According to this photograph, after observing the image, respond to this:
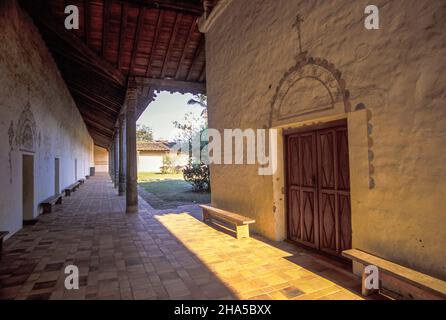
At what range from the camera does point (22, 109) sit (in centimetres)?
612

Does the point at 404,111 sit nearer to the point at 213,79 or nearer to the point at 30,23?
the point at 213,79

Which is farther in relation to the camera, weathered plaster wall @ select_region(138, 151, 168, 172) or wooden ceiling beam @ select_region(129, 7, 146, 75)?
weathered plaster wall @ select_region(138, 151, 168, 172)

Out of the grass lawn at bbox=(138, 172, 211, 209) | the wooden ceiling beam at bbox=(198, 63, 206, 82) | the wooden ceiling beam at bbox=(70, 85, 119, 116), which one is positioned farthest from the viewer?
the wooden ceiling beam at bbox=(70, 85, 119, 116)

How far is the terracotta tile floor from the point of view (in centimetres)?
293

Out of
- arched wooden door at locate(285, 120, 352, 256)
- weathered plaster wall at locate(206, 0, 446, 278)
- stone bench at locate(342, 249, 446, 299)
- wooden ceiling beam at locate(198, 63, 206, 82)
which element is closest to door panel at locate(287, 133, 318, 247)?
arched wooden door at locate(285, 120, 352, 256)

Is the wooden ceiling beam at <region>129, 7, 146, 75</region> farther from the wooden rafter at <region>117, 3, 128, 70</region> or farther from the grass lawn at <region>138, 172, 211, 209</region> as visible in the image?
the grass lawn at <region>138, 172, 211, 209</region>

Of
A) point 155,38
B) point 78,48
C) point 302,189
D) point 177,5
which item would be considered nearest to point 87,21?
point 78,48

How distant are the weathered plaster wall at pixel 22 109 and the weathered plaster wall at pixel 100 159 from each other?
27860 millimetres

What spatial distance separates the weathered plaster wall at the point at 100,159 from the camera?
35.7 m

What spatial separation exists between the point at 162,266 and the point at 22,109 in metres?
5.12

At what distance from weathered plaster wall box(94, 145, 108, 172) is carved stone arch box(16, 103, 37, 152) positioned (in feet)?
101

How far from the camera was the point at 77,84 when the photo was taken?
11.5 meters

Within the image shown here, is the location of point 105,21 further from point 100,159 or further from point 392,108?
point 100,159

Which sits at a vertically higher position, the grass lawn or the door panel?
the door panel
